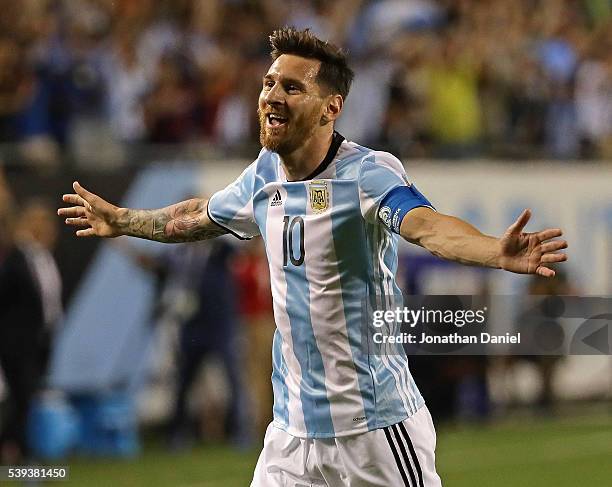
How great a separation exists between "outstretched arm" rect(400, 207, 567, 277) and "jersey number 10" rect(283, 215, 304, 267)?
1.72ft

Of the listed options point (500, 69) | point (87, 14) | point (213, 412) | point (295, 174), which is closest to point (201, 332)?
point (213, 412)

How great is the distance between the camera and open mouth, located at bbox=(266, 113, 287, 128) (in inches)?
214

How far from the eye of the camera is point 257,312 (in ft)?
42.6

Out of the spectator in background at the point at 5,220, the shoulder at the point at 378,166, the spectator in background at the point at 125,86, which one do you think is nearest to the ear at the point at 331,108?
the shoulder at the point at 378,166

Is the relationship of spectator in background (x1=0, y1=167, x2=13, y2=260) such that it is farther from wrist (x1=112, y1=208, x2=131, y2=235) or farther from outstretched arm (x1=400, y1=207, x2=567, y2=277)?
outstretched arm (x1=400, y1=207, x2=567, y2=277)

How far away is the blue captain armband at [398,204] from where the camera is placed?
505 centimetres

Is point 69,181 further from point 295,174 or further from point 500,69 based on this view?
point 295,174

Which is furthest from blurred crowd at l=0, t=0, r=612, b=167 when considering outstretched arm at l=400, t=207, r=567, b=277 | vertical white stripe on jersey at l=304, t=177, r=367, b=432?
outstretched arm at l=400, t=207, r=567, b=277

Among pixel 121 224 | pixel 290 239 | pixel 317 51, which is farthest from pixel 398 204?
pixel 121 224

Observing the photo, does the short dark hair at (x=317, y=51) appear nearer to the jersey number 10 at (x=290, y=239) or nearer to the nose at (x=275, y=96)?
the nose at (x=275, y=96)

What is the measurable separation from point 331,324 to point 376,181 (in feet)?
1.90

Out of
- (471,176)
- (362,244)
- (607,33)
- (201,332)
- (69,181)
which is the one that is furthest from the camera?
(607,33)

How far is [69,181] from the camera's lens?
11891 millimetres

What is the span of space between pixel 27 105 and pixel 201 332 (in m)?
2.58
